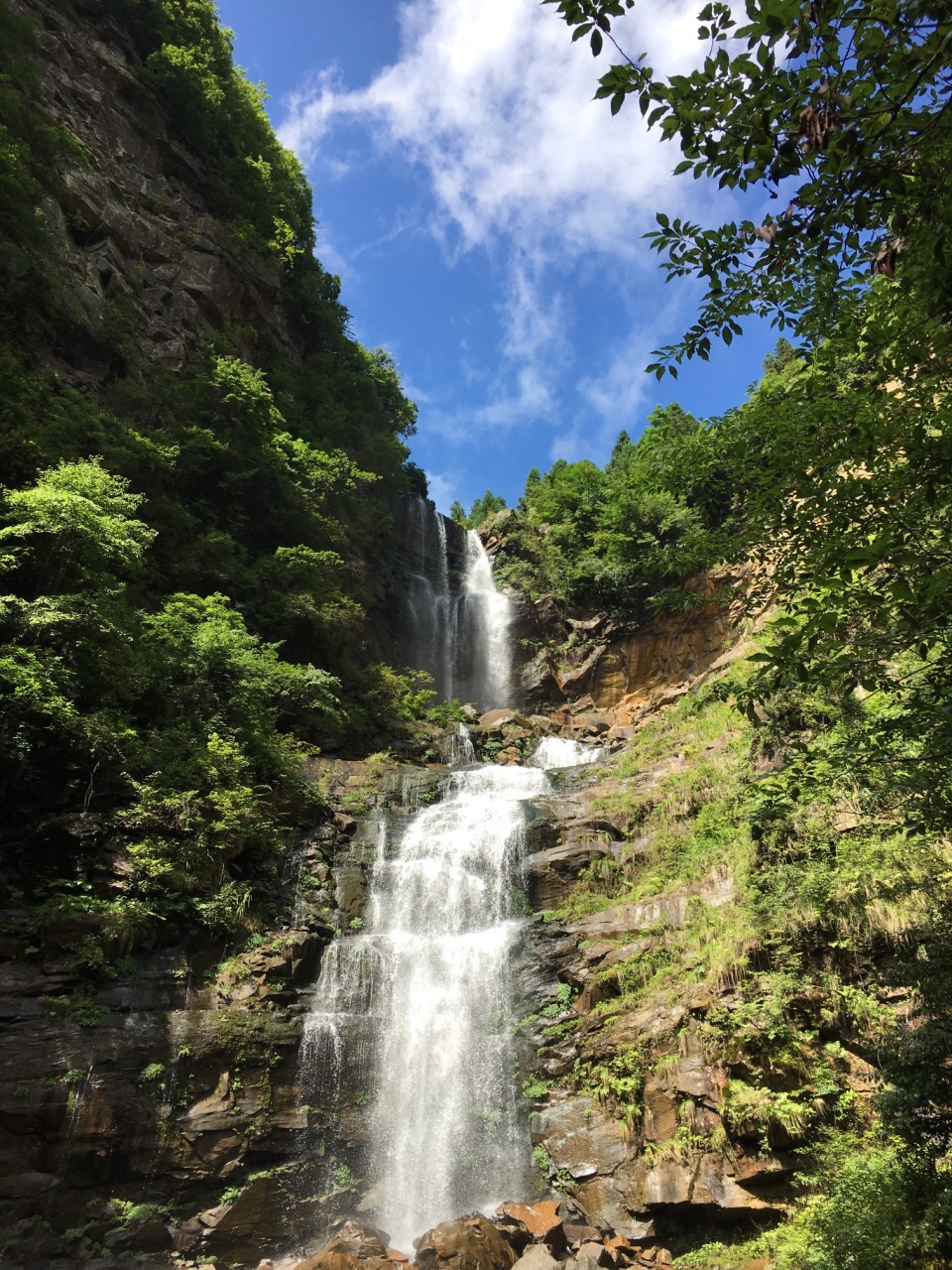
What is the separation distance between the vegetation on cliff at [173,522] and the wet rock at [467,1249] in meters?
5.48

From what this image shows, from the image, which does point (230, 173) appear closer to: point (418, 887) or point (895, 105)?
point (418, 887)

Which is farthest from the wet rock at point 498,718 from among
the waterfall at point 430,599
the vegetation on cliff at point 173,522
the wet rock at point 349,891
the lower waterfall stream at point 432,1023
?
the wet rock at point 349,891

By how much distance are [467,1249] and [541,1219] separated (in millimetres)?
1152

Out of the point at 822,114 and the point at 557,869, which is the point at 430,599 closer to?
the point at 557,869

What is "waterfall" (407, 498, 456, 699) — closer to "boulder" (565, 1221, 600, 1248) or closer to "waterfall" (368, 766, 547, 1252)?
"waterfall" (368, 766, 547, 1252)

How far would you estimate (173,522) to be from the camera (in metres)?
18.3

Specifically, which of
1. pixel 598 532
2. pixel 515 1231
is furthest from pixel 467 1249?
pixel 598 532

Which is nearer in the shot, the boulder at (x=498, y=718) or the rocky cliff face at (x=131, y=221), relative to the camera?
the rocky cliff face at (x=131, y=221)

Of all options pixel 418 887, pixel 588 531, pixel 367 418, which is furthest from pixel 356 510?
pixel 418 887

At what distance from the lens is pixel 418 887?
14438 millimetres

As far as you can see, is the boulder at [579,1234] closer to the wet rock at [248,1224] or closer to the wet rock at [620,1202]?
the wet rock at [620,1202]

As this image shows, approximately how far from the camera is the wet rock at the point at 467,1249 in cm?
763

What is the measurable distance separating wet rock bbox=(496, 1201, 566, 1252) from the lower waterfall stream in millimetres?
710

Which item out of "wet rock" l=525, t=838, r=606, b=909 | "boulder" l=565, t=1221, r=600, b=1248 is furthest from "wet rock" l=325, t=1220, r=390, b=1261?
"wet rock" l=525, t=838, r=606, b=909
